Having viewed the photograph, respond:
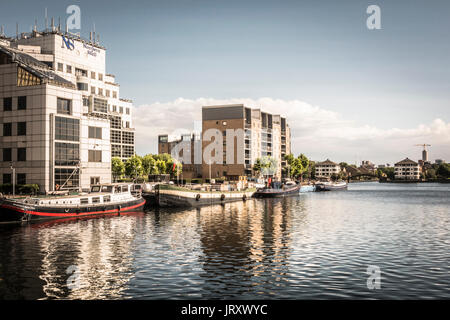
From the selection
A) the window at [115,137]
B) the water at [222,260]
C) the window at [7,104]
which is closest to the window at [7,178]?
the window at [7,104]

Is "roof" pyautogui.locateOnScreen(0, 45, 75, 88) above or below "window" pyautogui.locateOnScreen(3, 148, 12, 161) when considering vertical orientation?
above

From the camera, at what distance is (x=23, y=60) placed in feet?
282

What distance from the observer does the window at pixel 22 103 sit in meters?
79.4

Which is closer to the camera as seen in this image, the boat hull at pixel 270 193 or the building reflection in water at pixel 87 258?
the building reflection in water at pixel 87 258

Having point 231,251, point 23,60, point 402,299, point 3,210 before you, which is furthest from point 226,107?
point 402,299

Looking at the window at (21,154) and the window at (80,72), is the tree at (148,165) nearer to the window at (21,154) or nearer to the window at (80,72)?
the window at (80,72)

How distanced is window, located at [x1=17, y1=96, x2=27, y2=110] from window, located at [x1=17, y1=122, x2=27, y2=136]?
10.3ft

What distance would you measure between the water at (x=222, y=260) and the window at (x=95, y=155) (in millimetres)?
36822

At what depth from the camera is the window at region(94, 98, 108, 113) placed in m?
133

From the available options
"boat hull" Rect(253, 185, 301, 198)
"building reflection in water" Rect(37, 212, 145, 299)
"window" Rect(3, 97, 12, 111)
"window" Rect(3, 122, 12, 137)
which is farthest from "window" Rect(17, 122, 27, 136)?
"boat hull" Rect(253, 185, 301, 198)

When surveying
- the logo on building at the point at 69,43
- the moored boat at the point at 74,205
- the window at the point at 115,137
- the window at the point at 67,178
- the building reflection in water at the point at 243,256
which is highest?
the logo on building at the point at 69,43

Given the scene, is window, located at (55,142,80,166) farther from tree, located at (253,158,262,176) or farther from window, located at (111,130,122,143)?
tree, located at (253,158,262,176)

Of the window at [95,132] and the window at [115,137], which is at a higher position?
the window at [115,137]
